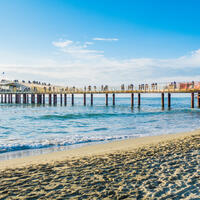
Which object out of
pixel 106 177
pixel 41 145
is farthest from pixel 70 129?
pixel 106 177

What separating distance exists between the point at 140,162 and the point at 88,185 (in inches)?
72.7

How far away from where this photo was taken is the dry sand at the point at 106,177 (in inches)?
131

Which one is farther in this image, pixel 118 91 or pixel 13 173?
pixel 118 91

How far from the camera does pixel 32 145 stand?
788 cm

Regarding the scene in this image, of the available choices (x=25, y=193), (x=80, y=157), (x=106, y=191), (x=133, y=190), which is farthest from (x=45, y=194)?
(x=80, y=157)

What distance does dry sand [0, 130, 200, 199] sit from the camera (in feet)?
10.9

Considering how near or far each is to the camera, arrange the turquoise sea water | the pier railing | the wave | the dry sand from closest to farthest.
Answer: the dry sand → the wave → the turquoise sea water → the pier railing

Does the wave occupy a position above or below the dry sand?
below

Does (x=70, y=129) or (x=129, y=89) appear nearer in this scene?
(x=70, y=129)

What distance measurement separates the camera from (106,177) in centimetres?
407

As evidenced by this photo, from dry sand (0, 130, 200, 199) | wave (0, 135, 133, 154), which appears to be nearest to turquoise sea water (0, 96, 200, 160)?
wave (0, 135, 133, 154)

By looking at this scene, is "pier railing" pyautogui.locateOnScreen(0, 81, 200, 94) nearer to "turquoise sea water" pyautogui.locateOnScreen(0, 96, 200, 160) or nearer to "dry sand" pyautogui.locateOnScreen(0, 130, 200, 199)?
"turquoise sea water" pyautogui.locateOnScreen(0, 96, 200, 160)

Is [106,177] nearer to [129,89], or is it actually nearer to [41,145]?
[41,145]

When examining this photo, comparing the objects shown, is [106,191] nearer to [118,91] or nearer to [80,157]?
[80,157]
